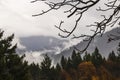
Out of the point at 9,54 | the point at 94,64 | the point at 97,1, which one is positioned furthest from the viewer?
the point at 94,64

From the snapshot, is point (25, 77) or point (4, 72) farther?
point (25, 77)

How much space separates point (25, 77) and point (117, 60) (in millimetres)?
74319

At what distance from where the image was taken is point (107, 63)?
10706 cm

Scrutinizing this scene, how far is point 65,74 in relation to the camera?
118m

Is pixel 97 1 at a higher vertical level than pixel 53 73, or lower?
higher

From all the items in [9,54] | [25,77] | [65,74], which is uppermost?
[9,54]

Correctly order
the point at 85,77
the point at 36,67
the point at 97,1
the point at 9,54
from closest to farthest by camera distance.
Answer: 1. the point at 97,1
2. the point at 9,54
3. the point at 85,77
4. the point at 36,67

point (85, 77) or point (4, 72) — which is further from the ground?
point (4, 72)

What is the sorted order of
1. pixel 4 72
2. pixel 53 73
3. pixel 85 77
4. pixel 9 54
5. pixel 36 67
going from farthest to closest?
1. pixel 36 67
2. pixel 53 73
3. pixel 85 77
4. pixel 9 54
5. pixel 4 72

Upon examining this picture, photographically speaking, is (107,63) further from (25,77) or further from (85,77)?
(25,77)

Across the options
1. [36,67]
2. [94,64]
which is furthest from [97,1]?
[36,67]

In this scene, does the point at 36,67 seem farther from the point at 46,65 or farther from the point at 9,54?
the point at 9,54

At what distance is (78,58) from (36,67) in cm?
1492

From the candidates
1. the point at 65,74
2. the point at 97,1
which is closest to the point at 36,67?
the point at 65,74
